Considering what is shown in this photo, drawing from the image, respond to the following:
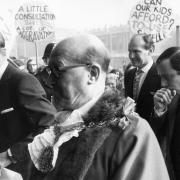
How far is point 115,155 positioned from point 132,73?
244 centimetres

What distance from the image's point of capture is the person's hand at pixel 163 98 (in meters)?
2.23

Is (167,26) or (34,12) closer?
(167,26)

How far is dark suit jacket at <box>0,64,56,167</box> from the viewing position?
7.55 feet

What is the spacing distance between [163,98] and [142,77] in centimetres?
118

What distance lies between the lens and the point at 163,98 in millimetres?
2238

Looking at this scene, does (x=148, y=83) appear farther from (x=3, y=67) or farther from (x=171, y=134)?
(x=3, y=67)

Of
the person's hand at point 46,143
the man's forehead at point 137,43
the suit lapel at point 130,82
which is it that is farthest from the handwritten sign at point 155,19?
the person's hand at point 46,143

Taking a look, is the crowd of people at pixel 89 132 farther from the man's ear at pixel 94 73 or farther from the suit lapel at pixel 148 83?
the suit lapel at pixel 148 83

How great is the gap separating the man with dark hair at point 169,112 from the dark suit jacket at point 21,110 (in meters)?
0.70

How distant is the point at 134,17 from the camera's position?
5.12 metres

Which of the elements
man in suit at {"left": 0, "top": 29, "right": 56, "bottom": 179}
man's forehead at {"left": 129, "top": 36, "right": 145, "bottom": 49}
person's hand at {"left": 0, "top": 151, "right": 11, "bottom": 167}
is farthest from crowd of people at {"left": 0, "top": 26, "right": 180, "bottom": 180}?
man's forehead at {"left": 129, "top": 36, "right": 145, "bottom": 49}

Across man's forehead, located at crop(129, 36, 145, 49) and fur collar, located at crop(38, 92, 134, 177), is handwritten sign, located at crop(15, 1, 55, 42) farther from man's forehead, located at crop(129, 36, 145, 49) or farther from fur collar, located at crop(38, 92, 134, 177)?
fur collar, located at crop(38, 92, 134, 177)

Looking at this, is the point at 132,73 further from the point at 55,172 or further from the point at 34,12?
the point at 34,12

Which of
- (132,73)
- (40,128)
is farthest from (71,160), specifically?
(132,73)
